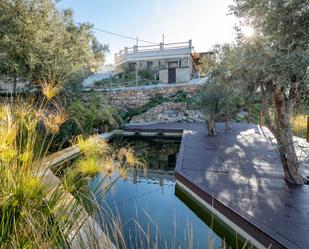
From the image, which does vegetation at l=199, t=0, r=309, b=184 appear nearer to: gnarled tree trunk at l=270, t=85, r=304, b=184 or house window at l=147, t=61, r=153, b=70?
gnarled tree trunk at l=270, t=85, r=304, b=184

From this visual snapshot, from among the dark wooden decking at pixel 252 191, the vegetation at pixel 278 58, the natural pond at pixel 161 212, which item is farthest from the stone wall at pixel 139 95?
the vegetation at pixel 278 58

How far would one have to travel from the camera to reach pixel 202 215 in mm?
3971

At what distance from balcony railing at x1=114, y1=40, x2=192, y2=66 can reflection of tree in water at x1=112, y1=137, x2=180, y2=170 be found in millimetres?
13387

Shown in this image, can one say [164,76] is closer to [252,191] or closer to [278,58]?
[278,58]

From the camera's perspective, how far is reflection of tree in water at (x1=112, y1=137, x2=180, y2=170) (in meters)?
7.17

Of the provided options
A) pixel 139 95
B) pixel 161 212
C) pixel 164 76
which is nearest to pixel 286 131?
pixel 161 212

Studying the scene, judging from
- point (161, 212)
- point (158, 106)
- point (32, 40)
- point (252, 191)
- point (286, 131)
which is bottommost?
point (161, 212)

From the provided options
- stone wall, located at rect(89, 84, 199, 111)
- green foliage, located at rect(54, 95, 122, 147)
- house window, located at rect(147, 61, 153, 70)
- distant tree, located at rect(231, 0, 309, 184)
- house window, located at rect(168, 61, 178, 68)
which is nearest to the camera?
distant tree, located at rect(231, 0, 309, 184)

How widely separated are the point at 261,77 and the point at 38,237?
3979 mm

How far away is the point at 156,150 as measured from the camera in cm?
906

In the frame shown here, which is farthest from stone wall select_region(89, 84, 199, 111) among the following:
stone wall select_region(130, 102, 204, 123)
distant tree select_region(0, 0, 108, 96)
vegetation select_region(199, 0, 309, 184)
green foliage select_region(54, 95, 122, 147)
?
vegetation select_region(199, 0, 309, 184)

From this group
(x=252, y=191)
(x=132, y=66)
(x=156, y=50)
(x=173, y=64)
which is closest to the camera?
(x=252, y=191)

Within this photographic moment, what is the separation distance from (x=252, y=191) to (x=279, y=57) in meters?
2.21

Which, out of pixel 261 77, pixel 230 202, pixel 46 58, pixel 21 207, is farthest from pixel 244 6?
pixel 46 58
